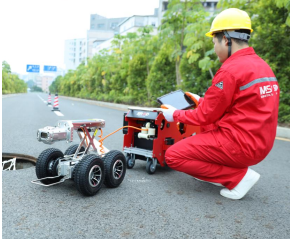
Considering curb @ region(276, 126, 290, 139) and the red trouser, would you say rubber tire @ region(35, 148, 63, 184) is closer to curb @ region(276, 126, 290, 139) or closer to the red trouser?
the red trouser

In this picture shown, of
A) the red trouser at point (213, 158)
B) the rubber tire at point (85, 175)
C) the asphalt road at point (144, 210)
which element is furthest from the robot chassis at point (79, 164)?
the red trouser at point (213, 158)

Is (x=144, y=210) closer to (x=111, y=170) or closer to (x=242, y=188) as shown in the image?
(x=111, y=170)

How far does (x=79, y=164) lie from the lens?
110 inches

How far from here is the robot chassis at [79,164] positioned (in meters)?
2.75

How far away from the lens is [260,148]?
2.82 metres

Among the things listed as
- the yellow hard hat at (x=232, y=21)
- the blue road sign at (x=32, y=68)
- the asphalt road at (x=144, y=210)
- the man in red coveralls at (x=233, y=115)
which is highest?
the blue road sign at (x=32, y=68)

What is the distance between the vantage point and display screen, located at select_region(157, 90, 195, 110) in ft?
11.8

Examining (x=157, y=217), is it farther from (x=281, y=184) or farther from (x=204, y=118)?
(x=281, y=184)

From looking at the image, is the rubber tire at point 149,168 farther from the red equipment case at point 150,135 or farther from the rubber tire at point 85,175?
the rubber tire at point 85,175

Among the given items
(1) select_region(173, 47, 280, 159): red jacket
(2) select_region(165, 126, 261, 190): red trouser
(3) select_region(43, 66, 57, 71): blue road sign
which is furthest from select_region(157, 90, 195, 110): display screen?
(3) select_region(43, 66, 57, 71): blue road sign

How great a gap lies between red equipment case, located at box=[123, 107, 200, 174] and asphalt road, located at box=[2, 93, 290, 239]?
10.7 inches

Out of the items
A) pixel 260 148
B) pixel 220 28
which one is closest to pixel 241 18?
pixel 220 28

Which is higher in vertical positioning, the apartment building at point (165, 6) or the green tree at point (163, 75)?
the apartment building at point (165, 6)

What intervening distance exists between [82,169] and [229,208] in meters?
1.41
